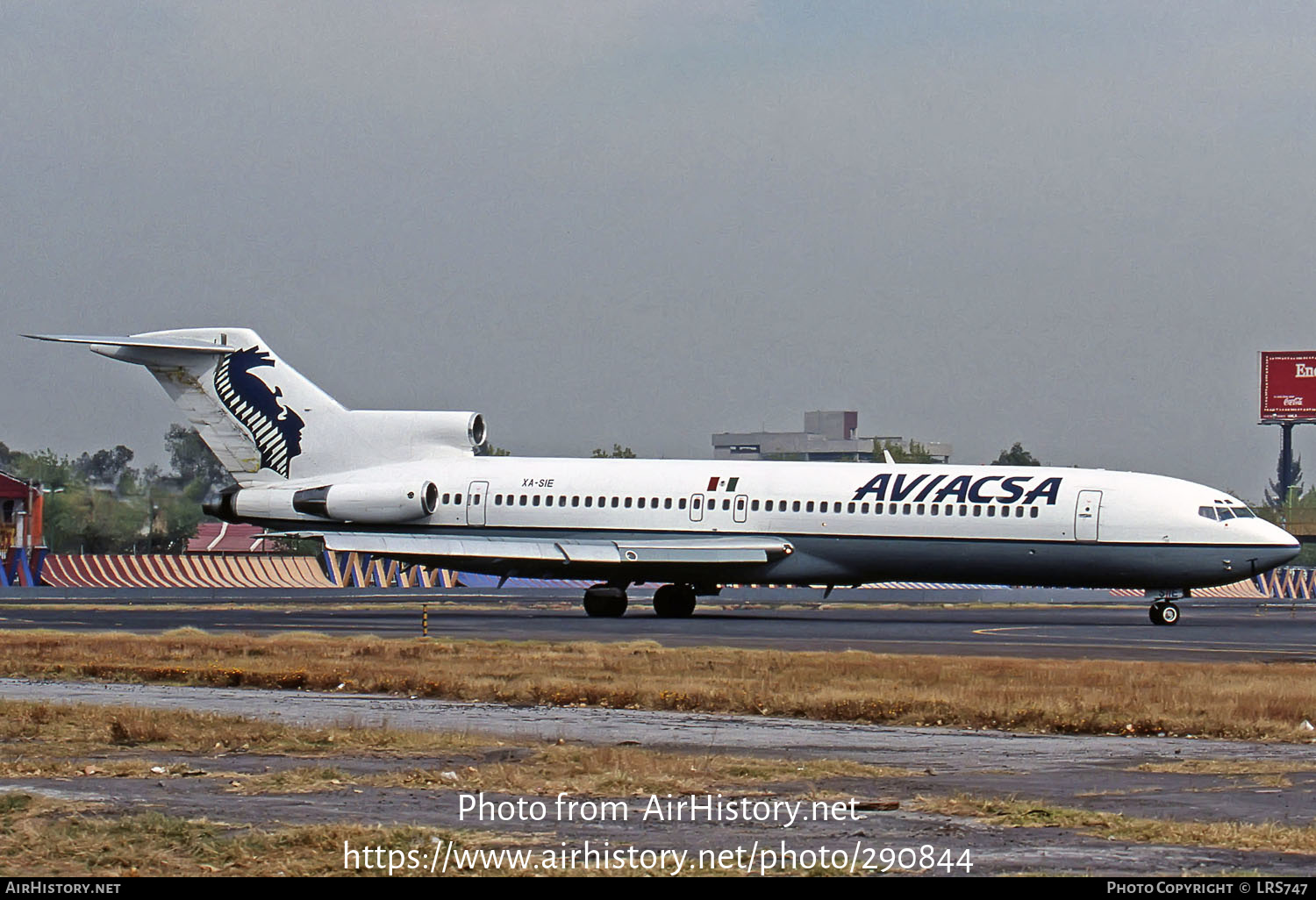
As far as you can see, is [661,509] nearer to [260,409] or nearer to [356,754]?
[260,409]

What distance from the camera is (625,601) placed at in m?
47.8

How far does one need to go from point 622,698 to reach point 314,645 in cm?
1020

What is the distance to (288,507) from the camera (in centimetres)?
5028

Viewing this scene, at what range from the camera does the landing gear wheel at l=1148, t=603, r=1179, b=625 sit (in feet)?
144

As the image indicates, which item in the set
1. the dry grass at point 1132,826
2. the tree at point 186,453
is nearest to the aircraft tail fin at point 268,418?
the dry grass at point 1132,826

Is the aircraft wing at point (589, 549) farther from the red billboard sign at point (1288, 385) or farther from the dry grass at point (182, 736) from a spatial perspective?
the red billboard sign at point (1288, 385)

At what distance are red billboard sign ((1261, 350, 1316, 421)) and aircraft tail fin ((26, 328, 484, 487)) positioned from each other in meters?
87.3

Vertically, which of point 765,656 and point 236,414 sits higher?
point 236,414

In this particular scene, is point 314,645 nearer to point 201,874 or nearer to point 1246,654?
point 1246,654

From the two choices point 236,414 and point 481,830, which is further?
point 236,414

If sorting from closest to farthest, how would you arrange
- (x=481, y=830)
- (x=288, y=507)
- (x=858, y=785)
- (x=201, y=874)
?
(x=201, y=874)
(x=481, y=830)
(x=858, y=785)
(x=288, y=507)

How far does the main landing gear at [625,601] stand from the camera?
47219 millimetres

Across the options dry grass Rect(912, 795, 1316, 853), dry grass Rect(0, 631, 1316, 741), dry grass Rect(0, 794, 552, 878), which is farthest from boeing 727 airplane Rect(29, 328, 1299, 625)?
dry grass Rect(0, 794, 552, 878)

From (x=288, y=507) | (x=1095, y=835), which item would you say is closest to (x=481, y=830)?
(x=1095, y=835)
